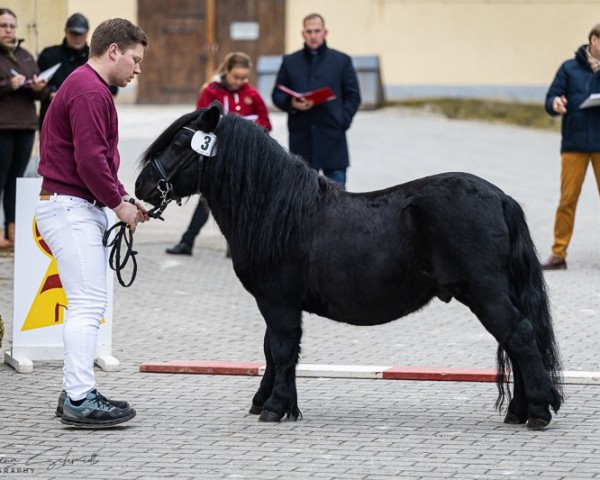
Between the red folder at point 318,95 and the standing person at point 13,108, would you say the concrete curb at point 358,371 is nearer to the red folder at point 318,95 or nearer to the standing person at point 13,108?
the red folder at point 318,95

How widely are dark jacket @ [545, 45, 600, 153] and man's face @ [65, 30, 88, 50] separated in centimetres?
448

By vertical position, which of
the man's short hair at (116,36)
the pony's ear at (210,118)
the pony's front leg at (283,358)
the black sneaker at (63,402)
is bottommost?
the black sneaker at (63,402)

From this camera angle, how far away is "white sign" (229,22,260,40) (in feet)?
85.6

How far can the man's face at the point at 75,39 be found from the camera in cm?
1241

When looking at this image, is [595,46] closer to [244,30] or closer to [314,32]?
[314,32]

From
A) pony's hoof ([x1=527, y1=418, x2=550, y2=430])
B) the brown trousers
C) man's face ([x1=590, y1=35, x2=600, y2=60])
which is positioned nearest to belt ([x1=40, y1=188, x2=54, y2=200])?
pony's hoof ([x1=527, y1=418, x2=550, y2=430])

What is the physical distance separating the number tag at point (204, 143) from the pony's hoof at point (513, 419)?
2.06m

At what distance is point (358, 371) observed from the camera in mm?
7824

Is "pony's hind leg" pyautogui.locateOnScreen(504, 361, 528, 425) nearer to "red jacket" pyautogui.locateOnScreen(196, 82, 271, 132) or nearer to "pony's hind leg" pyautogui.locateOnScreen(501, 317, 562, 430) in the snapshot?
"pony's hind leg" pyautogui.locateOnScreen(501, 317, 562, 430)

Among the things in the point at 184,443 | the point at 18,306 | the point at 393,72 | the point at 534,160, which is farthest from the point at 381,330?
the point at 393,72

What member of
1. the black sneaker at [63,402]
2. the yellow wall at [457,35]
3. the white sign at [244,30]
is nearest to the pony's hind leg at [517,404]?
the black sneaker at [63,402]

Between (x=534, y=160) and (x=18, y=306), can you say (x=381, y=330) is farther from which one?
(x=534, y=160)
